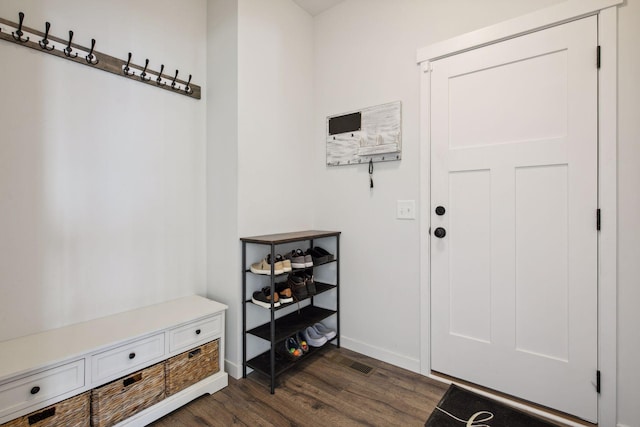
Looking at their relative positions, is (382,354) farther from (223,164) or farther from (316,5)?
(316,5)

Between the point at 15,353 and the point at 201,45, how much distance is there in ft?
6.79

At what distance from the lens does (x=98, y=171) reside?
168 cm

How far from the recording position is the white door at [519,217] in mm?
1511

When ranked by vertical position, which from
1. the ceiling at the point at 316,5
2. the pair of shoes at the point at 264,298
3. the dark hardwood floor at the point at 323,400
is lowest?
the dark hardwood floor at the point at 323,400

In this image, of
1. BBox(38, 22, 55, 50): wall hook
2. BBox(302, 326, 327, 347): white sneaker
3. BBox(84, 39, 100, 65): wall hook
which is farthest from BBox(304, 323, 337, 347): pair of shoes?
BBox(38, 22, 55, 50): wall hook

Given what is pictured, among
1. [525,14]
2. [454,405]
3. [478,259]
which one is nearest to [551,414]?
[454,405]

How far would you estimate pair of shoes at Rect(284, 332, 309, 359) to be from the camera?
2.00 meters

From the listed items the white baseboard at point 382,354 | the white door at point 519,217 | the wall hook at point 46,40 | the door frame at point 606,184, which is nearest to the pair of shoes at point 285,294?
the white baseboard at point 382,354

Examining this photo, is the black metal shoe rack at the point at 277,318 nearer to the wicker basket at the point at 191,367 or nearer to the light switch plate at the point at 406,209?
the wicker basket at the point at 191,367

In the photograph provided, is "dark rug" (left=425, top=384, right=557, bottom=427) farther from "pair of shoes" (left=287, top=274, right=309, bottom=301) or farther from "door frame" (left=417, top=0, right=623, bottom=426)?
"pair of shoes" (left=287, top=274, right=309, bottom=301)

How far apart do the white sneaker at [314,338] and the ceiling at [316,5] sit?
8.46ft

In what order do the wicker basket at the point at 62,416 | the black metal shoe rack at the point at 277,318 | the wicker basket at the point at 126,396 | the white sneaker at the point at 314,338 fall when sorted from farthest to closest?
1. the white sneaker at the point at 314,338
2. the black metal shoe rack at the point at 277,318
3. the wicker basket at the point at 126,396
4. the wicker basket at the point at 62,416

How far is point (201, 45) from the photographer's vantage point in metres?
2.15

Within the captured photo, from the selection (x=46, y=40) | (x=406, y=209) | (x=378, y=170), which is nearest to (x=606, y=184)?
(x=406, y=209)
